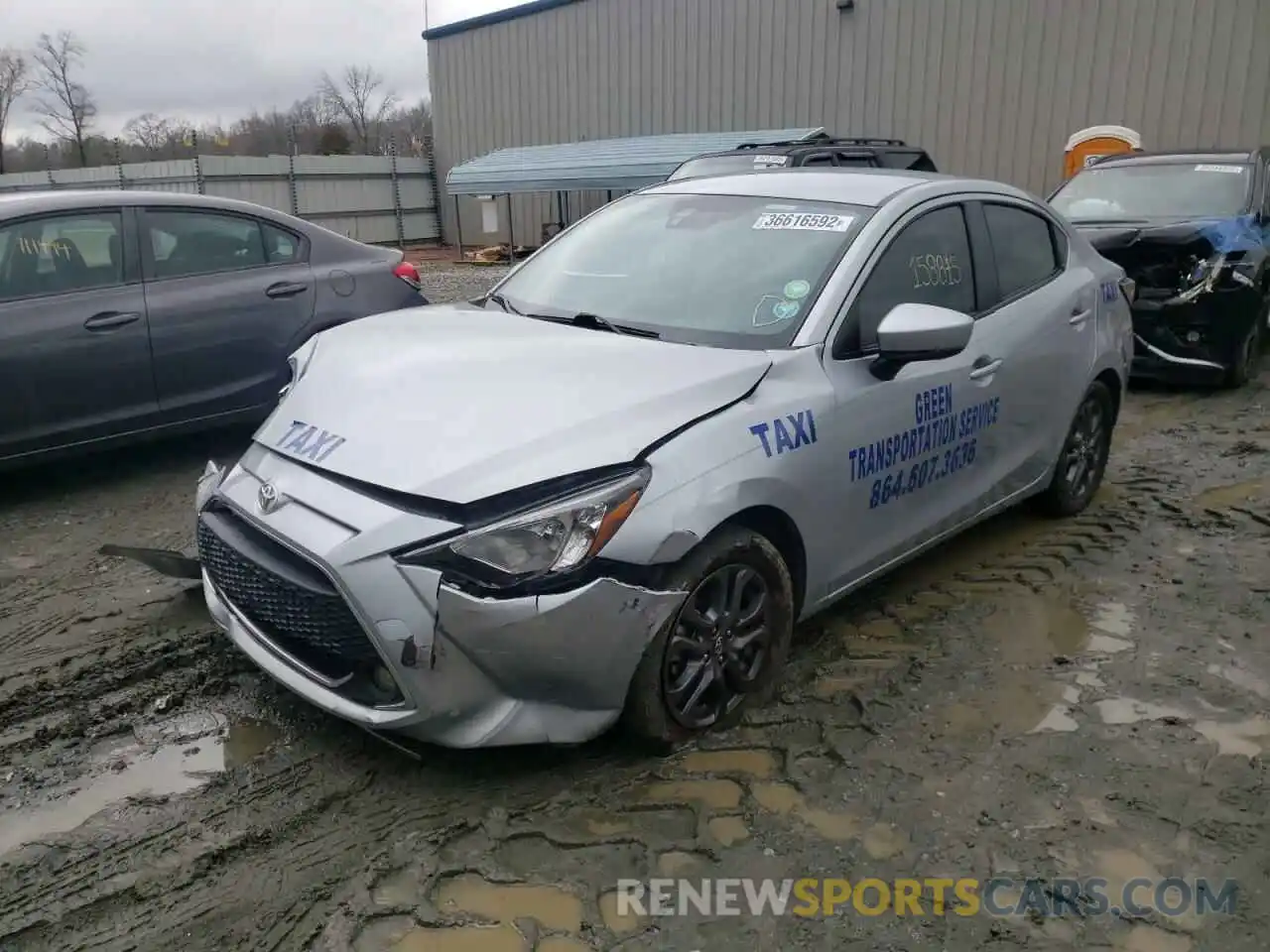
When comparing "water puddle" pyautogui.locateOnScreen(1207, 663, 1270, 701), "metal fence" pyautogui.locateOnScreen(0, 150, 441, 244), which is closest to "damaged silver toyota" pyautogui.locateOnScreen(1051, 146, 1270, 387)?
"water puddle" pyautogui.locateOnScreen(1207, 663, 1270, 701)

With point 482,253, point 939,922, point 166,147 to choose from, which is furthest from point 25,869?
point 166,147

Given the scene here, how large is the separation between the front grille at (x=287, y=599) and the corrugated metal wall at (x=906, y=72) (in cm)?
1353

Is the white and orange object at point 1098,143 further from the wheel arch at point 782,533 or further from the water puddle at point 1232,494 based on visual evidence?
the wheel arch at point 782,533

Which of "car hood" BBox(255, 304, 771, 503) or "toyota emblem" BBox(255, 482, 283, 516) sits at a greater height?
"car hood" BBox(255, 304, 771, 503)

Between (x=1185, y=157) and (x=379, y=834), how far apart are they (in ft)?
28.2

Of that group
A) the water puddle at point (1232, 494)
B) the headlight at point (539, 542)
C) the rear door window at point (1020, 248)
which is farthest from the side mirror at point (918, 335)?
the water puddle at point (1232, 494)

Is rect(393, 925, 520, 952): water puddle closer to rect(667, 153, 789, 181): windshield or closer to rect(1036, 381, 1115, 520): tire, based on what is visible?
rect(1036, 381, 1115, 520): tire

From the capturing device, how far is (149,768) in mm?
2947

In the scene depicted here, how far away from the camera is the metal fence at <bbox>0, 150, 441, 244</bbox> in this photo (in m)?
21.2

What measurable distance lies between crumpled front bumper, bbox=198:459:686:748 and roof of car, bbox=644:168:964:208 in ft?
5.97

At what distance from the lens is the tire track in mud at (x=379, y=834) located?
2.37 meters

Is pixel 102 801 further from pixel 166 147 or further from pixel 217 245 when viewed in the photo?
pixel 166 147

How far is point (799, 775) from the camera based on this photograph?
2.93 meters

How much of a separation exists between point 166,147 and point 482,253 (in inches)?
1151
